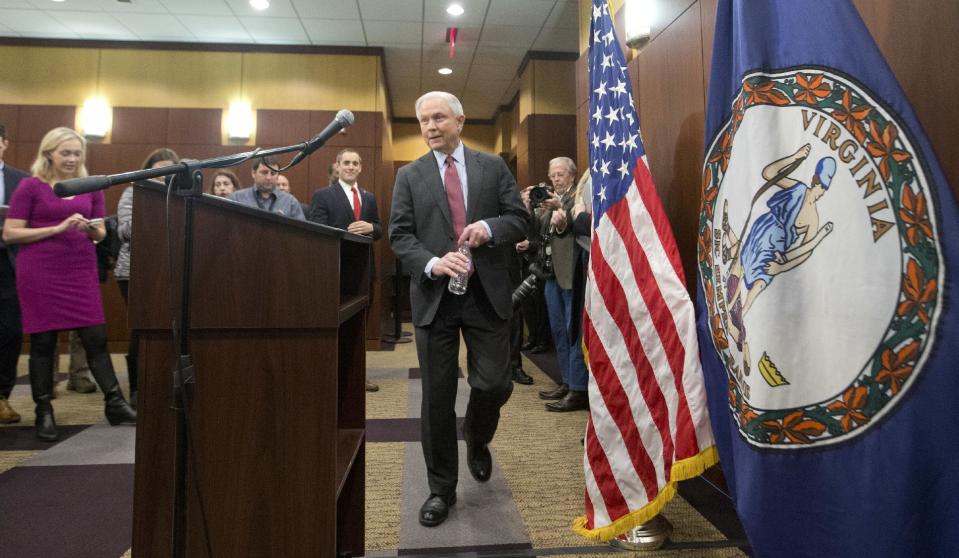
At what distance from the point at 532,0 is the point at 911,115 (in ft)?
14.3

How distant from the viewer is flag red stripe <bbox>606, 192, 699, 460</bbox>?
1438mm

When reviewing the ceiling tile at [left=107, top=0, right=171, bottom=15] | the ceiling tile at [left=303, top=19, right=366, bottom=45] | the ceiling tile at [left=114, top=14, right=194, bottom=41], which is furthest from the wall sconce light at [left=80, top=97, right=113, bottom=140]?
the ceiling tile at [left=303, top=19, right=366, bottom=45]

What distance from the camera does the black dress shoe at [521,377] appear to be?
3.80 m

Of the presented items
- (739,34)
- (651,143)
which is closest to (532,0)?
(651,143)

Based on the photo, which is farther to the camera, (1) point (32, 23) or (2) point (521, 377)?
(1) point (32, 23)

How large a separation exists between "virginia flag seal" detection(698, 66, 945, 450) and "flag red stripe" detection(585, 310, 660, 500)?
1.23 ft

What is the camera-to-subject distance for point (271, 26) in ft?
17.1

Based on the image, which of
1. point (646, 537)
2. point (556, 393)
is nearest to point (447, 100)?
point (646, 537)

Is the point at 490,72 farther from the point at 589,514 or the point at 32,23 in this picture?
the point at 589,514

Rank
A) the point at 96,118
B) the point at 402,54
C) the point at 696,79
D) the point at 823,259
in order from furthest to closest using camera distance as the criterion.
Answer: the point at 402,54 → the point at 96,118 → the point at 696,79 → the point at 823,259

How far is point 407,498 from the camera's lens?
6.29 ft

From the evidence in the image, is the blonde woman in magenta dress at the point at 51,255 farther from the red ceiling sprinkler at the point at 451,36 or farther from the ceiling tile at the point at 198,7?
the red ceiling sprinkler at the point at 451,36

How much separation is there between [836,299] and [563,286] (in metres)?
1.99

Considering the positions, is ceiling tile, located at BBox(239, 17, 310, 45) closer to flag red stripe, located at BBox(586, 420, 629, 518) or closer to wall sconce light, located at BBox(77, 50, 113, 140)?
wall sconce light, located at BBox(77, 50, 113, 140)
